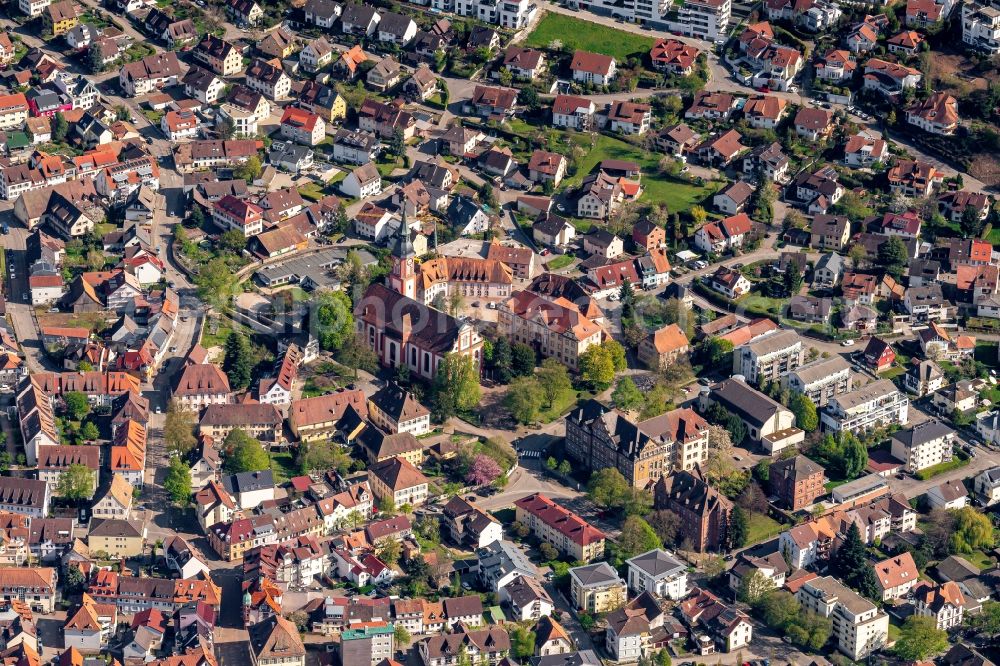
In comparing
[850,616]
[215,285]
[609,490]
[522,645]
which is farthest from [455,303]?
[850,616]

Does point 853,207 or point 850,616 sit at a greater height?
point 853,207

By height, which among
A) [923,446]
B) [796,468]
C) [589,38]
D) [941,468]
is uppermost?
[589,38]

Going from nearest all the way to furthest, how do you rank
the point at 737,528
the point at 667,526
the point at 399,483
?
the point at 737,528
the point at 667,526
the point at 399,483

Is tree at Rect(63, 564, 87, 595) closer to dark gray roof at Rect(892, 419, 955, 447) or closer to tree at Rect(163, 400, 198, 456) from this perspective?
tree at Rect(163, 400, 198, 456)

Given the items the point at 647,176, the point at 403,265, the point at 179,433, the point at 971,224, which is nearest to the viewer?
the point at 179,433

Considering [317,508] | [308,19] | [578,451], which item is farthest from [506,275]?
[308,19]

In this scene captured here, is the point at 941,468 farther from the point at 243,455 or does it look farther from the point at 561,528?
the point at 243,455
